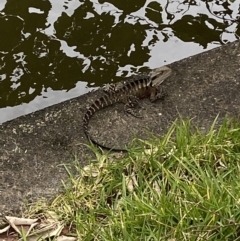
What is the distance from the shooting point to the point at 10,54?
20.6 feet

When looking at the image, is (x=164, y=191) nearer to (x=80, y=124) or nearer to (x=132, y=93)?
(x=80, y=124)

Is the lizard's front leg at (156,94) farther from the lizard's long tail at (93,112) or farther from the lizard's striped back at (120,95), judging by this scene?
the lizard's long tail at (93,112)

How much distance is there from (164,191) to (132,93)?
53.2 inches

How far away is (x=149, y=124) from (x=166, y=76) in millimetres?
582

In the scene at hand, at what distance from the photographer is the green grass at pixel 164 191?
3.77m

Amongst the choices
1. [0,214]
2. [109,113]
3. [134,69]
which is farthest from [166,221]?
[134,69]

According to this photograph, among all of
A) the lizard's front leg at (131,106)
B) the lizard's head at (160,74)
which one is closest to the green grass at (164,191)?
the lizard's front leg at (131,106)

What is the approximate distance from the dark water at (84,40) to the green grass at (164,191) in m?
1.69

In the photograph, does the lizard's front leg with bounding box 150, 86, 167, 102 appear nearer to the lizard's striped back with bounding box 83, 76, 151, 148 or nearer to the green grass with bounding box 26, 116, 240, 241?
the lizard's striped back with bounding box 83, 76, 151, 148

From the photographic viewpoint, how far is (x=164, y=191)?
4.02 m

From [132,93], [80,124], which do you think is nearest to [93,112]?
[80,124]

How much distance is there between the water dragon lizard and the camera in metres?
4.98

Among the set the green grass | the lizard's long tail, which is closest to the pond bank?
the lizard's long tail

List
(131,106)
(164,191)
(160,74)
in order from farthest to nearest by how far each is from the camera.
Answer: (160,74)
(131,106)
(164,191)
